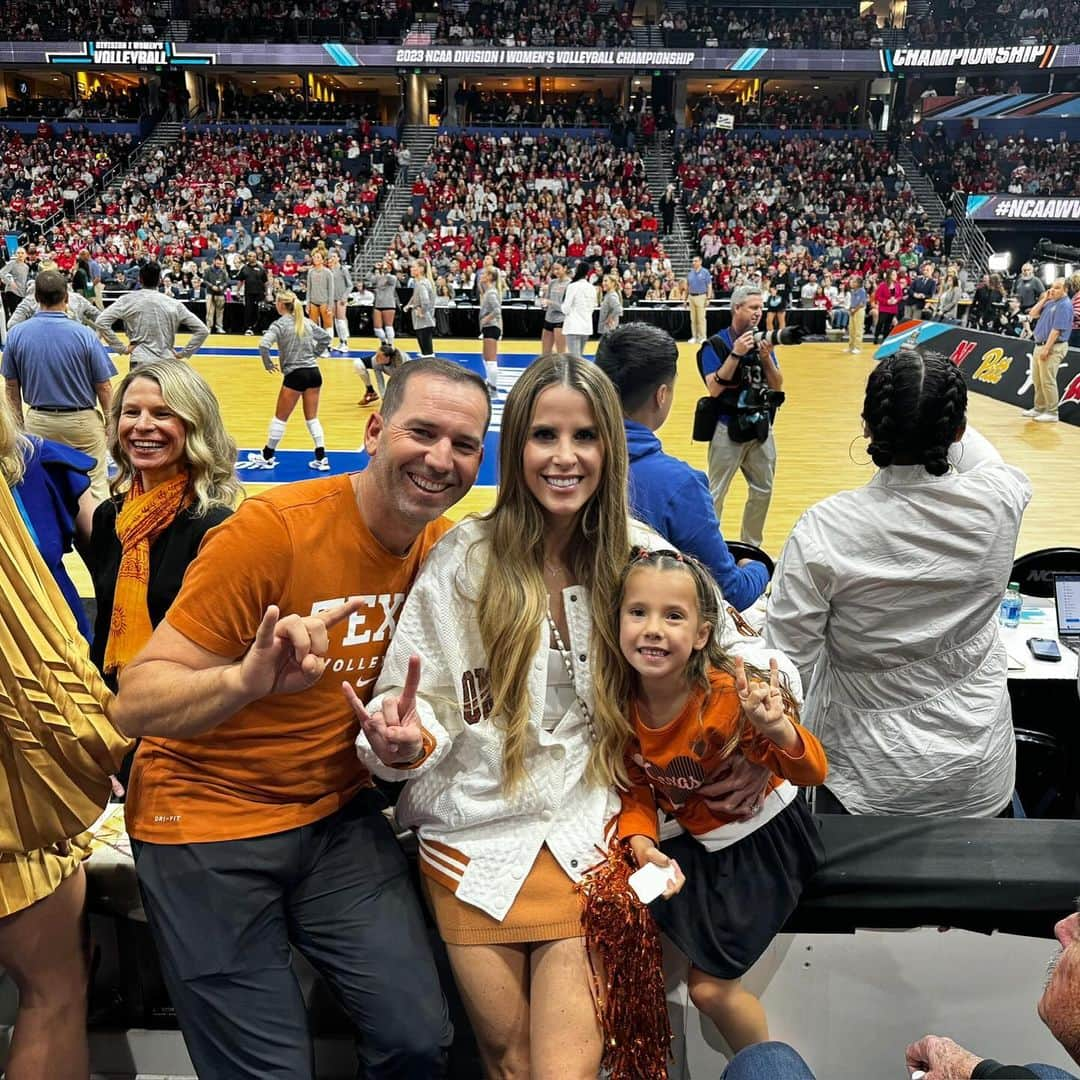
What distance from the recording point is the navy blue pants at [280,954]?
62.4 inches

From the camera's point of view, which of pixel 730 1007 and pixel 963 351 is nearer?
pixel 730 1007

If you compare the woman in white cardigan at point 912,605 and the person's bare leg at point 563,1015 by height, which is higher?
the woman in white cardigan at point 912,605

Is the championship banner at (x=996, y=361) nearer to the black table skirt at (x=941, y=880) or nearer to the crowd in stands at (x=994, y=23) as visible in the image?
the black table skirt at (x=941, y=880)

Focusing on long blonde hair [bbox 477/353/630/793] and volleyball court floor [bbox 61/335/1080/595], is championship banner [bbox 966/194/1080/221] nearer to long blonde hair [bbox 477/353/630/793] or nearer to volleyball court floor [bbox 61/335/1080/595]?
volleyball court floor [bbox 61/335/1080/595]

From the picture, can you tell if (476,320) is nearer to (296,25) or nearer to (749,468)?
(749,468)

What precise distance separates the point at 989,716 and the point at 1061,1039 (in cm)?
105

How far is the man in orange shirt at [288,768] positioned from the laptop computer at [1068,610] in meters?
2.24

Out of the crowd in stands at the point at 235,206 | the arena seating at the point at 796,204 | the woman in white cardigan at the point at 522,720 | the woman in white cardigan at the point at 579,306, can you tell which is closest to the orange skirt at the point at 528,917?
the woman in white cardigan at the point at 522,720

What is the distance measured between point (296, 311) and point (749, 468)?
3.87 m

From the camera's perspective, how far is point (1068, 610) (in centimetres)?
302

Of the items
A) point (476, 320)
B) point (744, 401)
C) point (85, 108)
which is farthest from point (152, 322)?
point (85, 108)

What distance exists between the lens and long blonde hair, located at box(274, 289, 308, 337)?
7059mm

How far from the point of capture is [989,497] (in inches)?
79.0

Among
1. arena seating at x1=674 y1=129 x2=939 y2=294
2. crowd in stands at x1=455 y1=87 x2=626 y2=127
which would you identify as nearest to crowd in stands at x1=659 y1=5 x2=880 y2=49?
crowd in stands at x1=455 y1=87 x2=626 y2=127
